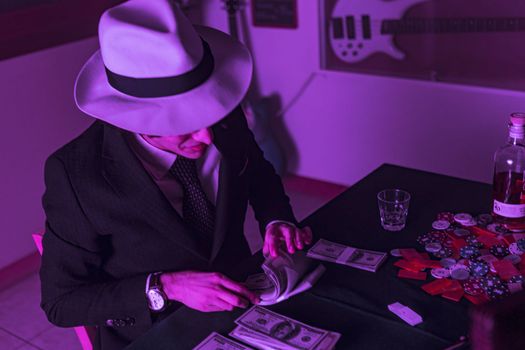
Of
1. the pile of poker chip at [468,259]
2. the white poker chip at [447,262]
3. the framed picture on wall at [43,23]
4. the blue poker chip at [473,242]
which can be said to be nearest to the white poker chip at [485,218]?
the pile of poker chip at [468,259]

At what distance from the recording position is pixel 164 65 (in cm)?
125

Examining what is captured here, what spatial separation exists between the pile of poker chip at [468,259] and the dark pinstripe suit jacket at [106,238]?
518 mm

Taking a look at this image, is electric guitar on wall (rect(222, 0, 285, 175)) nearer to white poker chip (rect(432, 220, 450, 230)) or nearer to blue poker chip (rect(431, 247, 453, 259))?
white poker chip (rect(432, 220, 450, 230))

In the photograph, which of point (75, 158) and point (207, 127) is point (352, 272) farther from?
point (75, 158)

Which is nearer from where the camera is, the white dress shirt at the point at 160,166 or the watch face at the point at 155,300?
the watch face at the point at 155,300

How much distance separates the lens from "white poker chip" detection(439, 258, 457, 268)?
4.52 ft

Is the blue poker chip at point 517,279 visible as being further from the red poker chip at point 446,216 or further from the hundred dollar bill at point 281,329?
the hundred dollar bill at point 281,329

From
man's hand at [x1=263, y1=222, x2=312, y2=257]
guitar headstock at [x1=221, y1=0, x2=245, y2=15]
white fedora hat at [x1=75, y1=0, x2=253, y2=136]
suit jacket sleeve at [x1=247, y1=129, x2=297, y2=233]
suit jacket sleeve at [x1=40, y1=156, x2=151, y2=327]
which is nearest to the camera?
white fedora hat at [x1=75, y1=0, x2=253, y2=136]

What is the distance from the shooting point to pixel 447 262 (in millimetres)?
1390

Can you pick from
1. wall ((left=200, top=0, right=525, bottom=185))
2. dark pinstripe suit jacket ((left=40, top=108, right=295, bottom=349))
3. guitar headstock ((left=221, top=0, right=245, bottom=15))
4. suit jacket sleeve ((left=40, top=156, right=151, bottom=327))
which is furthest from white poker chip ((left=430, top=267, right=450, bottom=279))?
guitar headstock ((left=221, top=0, right=245, bottom=15))

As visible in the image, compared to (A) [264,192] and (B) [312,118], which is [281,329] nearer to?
(A) [264,192]

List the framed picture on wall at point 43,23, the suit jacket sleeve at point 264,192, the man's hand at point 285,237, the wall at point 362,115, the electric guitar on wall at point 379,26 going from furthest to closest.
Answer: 1. the wall at point 362,115
2. the electric guitar on wall at point 379,26
3. the framed picture on wall at point 43,23
4. the suit jacket sleeve at point 264,192
5. the man's hand at point 285,237

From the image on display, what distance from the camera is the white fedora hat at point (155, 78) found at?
1.25 metres

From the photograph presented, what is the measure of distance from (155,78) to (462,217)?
0.88 meters
